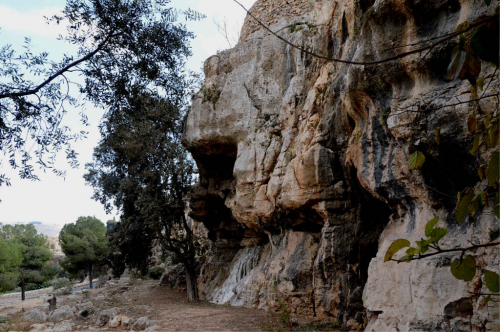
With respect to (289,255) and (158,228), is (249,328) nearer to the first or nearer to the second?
(289,255)

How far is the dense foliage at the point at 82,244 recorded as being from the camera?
3253 cm

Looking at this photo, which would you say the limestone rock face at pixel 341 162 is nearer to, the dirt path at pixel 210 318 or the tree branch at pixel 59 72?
the dirt path at pixel 210 318

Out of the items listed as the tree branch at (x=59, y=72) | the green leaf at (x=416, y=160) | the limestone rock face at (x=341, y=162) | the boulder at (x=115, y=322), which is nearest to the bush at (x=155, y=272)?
the limestone rock face at (x=341, y=162)

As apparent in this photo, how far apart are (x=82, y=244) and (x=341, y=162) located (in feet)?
91.6

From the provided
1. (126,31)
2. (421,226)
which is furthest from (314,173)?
(126,31)

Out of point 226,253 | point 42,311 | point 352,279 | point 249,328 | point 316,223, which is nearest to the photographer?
point 352,279

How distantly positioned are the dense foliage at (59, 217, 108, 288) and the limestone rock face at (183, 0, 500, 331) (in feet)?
57.8

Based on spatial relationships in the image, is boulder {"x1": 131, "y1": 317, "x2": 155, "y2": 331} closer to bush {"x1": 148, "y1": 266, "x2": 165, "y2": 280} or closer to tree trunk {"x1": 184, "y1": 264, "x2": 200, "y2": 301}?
tree trunk {"x1": 184, "y1": 264, "x2": 200, "y2": 301}

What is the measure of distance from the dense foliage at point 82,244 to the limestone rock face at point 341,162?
17624mm

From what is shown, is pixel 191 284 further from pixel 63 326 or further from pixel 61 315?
pixel 63 326

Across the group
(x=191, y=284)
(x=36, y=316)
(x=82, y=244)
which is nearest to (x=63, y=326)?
(x=36, y=316)

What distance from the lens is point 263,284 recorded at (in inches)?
530

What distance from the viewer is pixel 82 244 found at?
32.6 metres

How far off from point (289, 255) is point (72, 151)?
6646 mm
